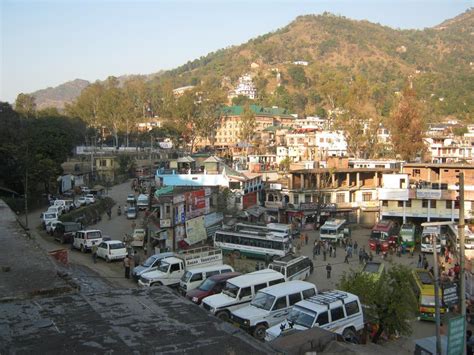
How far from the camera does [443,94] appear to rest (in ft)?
420

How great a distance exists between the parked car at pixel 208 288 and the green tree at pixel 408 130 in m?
43.3

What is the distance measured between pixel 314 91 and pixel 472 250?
12479 cm

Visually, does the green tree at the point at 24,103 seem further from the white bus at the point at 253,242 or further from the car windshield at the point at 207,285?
the car windshield at the point at 207,285

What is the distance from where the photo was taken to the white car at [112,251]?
23.9 m

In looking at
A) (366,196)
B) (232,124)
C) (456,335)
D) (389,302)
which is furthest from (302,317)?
(232,124)

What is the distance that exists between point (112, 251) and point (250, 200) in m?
17.7

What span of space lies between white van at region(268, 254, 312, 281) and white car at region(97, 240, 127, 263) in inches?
297

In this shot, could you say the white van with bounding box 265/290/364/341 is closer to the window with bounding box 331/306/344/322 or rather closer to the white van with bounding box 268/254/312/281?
the window with bounding box 331/306/344/322

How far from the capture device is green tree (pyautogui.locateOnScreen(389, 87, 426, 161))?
5569 centimetres

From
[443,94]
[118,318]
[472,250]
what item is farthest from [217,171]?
[443,94]

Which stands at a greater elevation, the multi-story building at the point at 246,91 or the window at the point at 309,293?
the multi-story building at the point at 246,91

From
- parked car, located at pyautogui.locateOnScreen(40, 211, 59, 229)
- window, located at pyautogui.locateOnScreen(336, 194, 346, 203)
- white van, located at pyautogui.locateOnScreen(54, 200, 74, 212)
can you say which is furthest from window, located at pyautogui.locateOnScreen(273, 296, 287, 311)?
window, located at pyautogui.locateOnScreen(336, 194, 346, 203)

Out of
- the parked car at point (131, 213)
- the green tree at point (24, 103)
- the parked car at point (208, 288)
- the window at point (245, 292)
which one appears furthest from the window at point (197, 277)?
the green tree at point (24, 103)

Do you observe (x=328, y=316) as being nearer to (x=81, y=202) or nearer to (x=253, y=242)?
(x=253, y=242)
